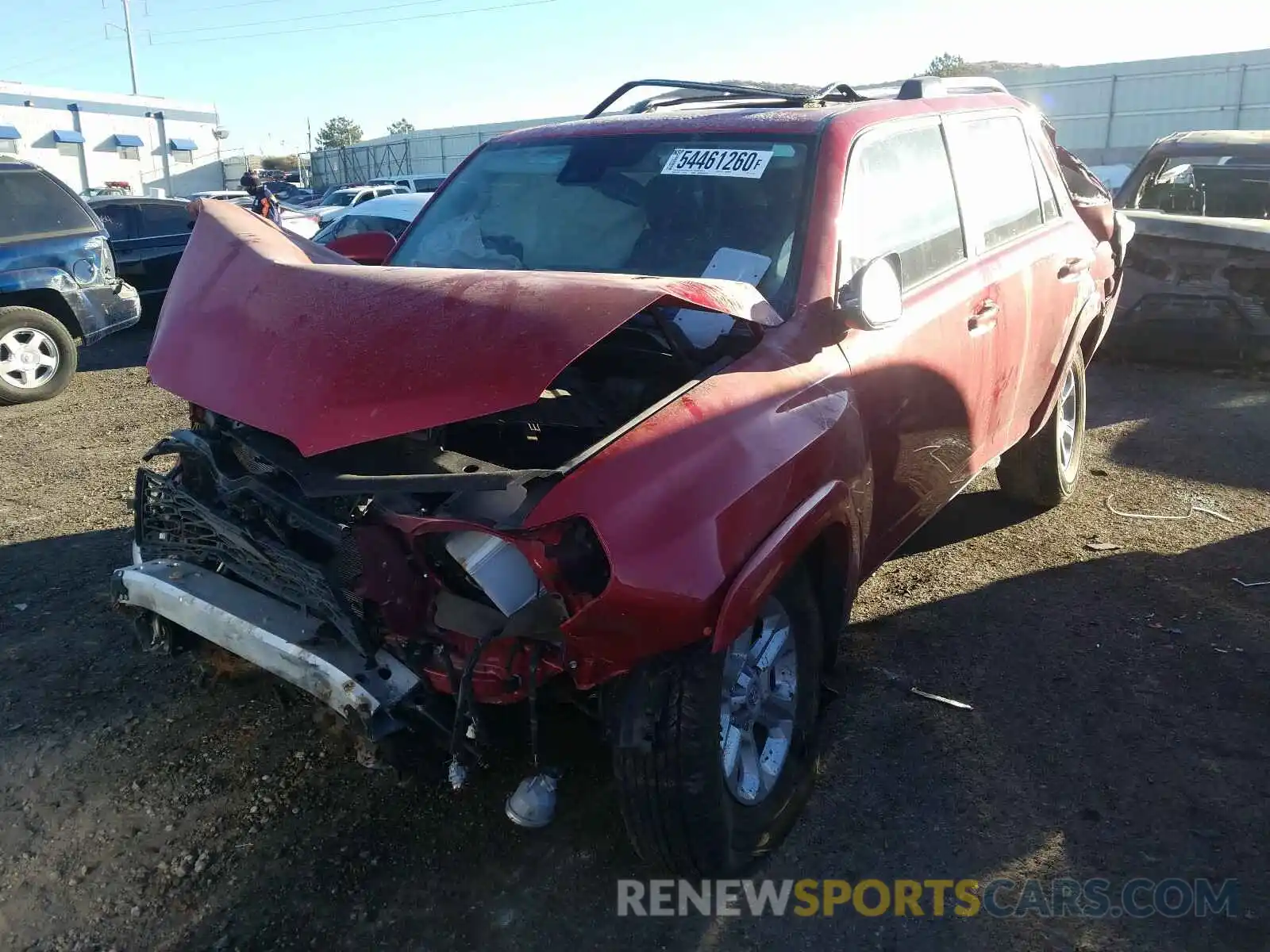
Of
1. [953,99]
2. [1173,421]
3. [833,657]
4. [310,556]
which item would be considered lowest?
[1173,421]

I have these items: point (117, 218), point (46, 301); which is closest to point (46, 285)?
point (46, 301)

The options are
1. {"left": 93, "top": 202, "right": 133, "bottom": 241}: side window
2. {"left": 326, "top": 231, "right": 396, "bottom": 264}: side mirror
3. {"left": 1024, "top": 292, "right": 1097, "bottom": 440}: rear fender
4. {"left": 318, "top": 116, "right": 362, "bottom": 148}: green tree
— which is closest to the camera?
{"left": 326, "top": 231, "right": 396, "bottom": 264}: side mirror

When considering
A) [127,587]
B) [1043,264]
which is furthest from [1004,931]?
[1043,264]

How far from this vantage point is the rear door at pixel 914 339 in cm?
314

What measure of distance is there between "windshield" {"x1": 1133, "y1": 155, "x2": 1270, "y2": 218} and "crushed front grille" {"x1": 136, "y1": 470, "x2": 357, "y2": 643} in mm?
8212

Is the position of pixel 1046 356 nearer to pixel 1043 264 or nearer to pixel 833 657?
pixel 1043 264

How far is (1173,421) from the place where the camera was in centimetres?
689

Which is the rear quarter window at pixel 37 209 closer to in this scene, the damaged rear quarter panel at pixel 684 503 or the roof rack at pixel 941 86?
the roof rack at pixel 941 86

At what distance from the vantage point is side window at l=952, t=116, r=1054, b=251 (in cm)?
407

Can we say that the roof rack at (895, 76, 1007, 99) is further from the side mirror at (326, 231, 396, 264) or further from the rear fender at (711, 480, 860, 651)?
the side mirror at (326, 231, 396, 264)

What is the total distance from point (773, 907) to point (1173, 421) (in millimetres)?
5590

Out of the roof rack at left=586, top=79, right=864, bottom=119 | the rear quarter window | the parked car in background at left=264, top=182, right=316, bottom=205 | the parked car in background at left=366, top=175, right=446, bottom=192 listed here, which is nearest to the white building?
the parked car in background at left=264, top=182, right=316, bottom=205

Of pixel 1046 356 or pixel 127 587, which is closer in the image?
pixel 127 587

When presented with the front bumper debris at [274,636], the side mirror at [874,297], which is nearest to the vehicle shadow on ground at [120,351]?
the front bumper debris at [274,636]
